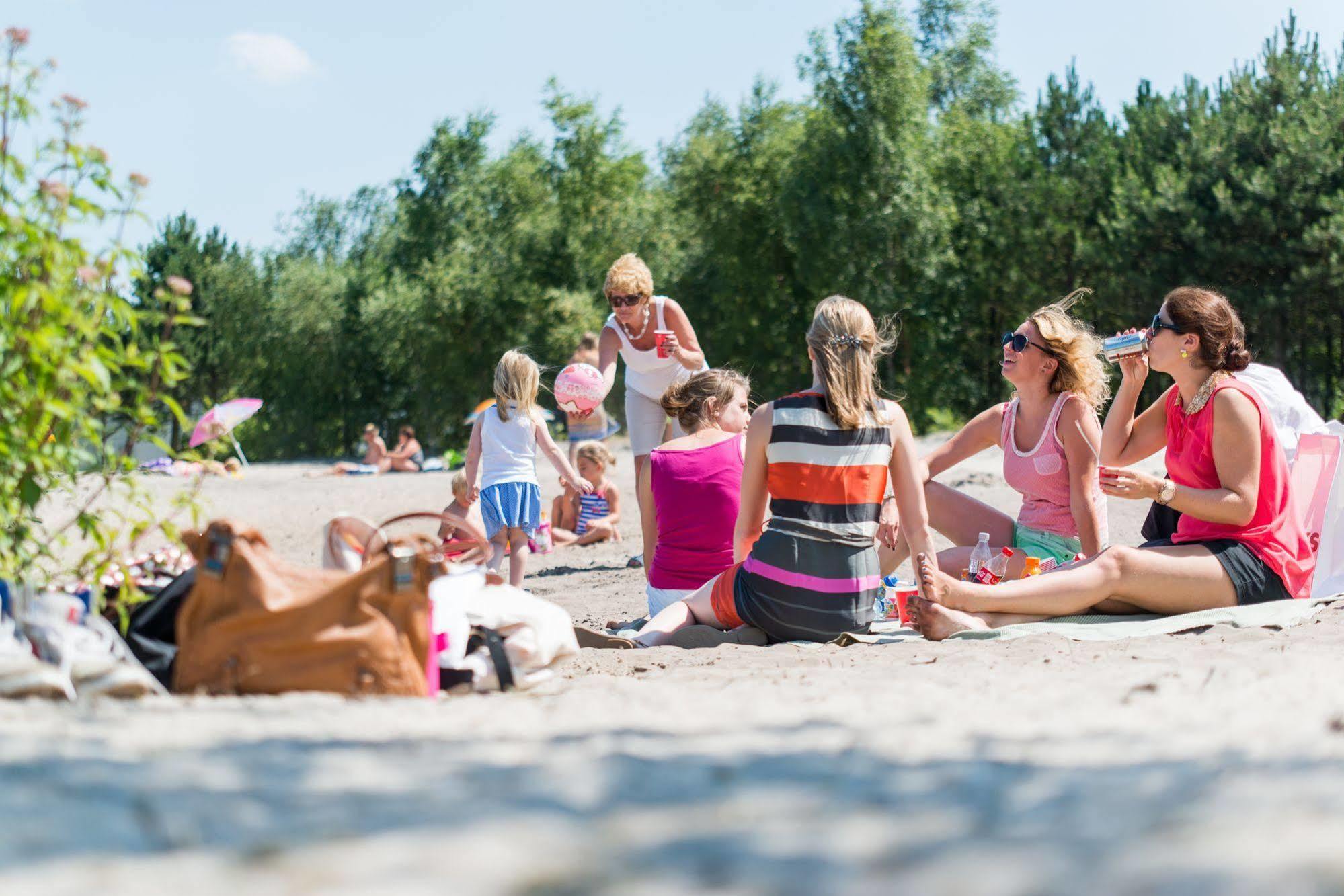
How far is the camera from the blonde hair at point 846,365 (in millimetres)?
4805

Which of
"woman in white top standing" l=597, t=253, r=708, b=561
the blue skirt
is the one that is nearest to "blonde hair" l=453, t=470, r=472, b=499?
the blue skirt

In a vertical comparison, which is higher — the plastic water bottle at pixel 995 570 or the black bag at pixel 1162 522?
the black bag at pixel 1162 522

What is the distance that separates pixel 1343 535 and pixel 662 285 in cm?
2882

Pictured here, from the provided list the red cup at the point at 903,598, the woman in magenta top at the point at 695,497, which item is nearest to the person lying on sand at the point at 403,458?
the woman in magenta top at the point at 695,497

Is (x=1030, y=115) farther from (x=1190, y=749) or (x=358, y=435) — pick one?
(x=1190, y=749)

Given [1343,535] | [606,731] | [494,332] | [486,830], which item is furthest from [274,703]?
[494,332]

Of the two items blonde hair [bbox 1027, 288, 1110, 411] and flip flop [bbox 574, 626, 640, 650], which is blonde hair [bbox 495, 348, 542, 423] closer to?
flip flop [bbox 574, 626, 640, 650]

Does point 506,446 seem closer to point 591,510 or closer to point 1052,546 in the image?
point 591,510

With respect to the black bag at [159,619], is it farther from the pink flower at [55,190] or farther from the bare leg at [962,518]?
the bare leg at [962,518]

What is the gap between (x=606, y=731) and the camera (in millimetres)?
2850

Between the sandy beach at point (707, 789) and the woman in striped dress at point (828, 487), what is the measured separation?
3.70 feet

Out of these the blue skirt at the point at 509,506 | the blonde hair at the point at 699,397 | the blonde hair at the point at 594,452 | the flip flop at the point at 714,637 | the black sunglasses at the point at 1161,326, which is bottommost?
the flip flop at the point at 714,637

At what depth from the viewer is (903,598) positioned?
5.54 metres

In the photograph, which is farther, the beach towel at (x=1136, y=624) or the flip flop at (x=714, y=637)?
the flip flop at (x=714, y=637)
